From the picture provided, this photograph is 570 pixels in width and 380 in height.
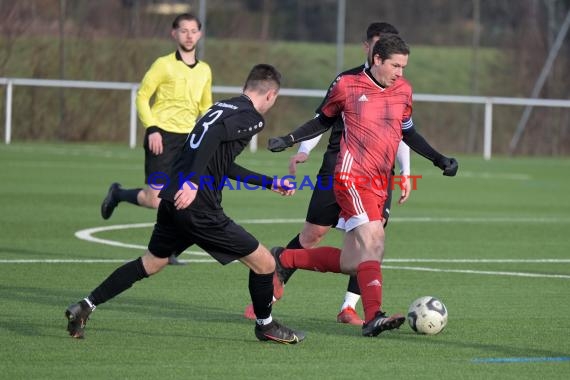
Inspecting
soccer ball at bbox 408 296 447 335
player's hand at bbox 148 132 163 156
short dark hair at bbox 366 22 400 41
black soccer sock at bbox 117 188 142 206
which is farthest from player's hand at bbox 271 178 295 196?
black soccer sock at bbox 117 188 142 206

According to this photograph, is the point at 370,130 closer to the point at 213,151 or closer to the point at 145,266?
the point at 213,151

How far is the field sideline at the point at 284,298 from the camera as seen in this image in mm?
7496

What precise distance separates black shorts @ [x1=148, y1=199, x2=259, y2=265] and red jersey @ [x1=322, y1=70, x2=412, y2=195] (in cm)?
107

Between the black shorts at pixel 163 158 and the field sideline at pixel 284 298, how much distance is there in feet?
2.58

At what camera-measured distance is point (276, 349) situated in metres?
8.06

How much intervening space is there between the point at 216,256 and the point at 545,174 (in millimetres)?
19818

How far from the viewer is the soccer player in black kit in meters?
8.05

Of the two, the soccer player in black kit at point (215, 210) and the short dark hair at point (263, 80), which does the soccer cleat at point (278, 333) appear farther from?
the short dark hair at point (263, 80)

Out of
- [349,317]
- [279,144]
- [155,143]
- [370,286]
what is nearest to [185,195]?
[279,144]

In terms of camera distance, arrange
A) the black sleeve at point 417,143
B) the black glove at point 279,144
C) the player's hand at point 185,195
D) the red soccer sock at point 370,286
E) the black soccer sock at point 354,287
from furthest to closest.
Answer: the black soccer sock at point 354,287 → the black sleeve at point 417,143 → the black glove at point 279,144 → the red soccer sock at point 370,286 → the player's hand at point 185,195

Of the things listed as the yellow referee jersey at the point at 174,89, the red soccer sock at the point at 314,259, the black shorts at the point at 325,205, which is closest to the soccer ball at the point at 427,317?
the red soccer sock at the point at 314,259

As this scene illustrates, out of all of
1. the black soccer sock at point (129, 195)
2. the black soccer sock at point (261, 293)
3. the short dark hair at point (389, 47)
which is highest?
the short dark hair at point (389, 47)

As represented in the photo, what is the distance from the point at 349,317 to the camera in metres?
9.25

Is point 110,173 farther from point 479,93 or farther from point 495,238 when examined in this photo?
point 479,93
